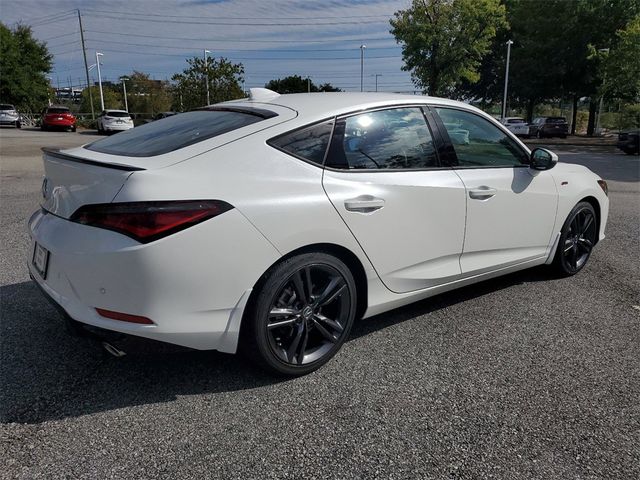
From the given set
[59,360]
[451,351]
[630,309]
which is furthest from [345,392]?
[630,309]

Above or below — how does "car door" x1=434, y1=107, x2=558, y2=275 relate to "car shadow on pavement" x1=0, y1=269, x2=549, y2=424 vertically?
above

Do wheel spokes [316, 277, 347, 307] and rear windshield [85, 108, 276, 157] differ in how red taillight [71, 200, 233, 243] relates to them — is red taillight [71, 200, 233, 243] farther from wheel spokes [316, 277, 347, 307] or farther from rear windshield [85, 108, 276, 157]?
wheel spokes [316, 277, 347, 307]

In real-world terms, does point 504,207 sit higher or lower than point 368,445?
higher

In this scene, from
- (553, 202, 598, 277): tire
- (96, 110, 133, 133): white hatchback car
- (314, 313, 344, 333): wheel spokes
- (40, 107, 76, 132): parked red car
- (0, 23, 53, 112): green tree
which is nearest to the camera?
(314, 313, 344, 333): wheel spokes

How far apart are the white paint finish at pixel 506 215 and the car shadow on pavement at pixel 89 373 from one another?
936 millimetres

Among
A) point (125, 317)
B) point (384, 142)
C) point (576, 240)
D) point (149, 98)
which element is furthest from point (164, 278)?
point (149, 98)

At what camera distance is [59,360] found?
310 cm

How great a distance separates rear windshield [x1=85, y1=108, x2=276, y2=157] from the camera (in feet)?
9.37

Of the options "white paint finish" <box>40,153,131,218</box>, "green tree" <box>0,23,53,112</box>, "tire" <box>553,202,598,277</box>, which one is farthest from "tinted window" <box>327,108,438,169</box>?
"green tree" <box>0,23,53,112</box>

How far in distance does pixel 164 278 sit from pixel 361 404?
3.85ft

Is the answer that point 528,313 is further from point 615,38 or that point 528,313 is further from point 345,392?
point 615,38

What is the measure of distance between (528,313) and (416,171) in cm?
147

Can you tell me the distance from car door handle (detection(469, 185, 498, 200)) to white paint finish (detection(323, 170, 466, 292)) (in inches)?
4.1

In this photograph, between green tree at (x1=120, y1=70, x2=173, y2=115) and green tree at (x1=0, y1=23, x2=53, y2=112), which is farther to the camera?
green tree at (x1=120, y1=70, x2=173, y2=115)
